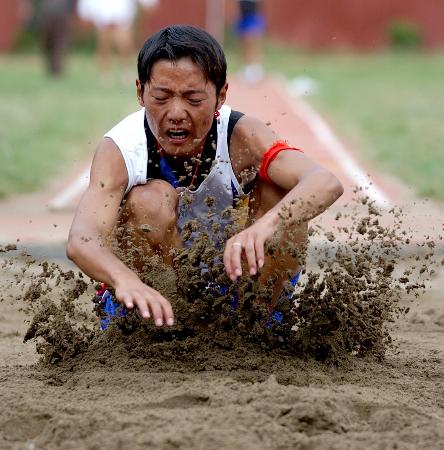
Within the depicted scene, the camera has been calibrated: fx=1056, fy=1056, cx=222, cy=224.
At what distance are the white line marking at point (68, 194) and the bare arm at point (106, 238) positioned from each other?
4078 millimetres

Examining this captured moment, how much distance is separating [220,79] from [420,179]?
5888 mm

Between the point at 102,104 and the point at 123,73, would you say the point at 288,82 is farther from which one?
the point at 102,104

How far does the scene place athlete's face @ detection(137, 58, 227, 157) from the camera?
4.34 metres

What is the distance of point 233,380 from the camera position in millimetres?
3873

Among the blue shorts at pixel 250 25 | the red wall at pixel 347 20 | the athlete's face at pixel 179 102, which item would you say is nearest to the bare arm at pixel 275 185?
the athlete's face at pixel 179 102

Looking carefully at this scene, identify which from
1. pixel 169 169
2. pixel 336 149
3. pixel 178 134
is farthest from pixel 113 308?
pixel 336 149

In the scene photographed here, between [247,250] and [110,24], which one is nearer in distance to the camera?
[247,250]

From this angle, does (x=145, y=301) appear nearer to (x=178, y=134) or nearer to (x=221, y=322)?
(x=221, y=322)

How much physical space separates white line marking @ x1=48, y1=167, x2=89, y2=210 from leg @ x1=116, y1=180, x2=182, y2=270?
413cm

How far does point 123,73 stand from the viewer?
22.7 metres

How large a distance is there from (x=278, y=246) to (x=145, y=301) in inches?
25.1

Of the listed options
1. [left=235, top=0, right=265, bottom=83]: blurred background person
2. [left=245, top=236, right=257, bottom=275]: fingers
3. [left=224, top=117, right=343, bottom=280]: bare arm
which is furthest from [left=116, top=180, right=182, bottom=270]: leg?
[left=235, top=0, right=265, bottom=83]: blurred background person

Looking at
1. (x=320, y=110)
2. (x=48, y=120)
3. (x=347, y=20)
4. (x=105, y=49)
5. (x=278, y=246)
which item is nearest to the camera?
(x=278, y=246)

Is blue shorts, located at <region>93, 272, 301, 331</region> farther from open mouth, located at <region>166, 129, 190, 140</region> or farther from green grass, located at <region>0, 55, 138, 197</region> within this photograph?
green grass, located at <region>0, 55, 138, 197</region>
